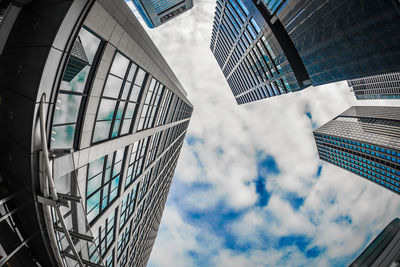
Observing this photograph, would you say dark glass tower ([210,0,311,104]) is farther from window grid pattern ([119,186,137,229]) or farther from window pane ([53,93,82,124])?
window pane ([53,93,82,124])

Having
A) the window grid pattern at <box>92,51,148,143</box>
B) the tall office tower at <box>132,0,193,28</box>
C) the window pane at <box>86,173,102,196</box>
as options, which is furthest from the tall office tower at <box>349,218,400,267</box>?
the tall office tower at <box>132,0,193,28</box>

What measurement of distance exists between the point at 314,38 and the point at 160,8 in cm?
8696

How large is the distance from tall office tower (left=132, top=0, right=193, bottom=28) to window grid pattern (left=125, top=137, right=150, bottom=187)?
90576 millimetres

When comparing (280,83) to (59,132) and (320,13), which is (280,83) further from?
(59,132)

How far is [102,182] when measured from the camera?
13.3 meters

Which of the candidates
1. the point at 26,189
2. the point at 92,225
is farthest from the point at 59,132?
the point at 92,225

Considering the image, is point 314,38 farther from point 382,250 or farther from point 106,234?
point 382,250

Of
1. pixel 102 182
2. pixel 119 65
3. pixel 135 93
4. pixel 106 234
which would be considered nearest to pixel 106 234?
pixel 106 234

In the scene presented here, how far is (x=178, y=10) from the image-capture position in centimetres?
9775

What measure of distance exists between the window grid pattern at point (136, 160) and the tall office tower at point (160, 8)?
9058 centimetres

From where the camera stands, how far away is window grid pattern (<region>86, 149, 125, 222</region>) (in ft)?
38.9

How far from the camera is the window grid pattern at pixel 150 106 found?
693 inches

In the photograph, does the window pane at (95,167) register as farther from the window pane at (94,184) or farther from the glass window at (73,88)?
the glass window at (73,88)

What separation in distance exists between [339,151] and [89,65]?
150 metres
